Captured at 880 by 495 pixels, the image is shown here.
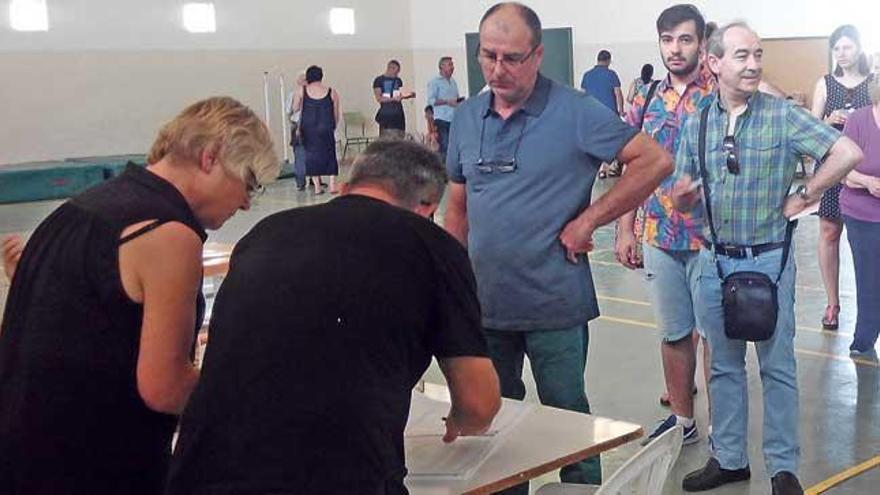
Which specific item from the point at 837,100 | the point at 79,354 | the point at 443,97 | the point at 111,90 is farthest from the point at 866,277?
the point at 111,90

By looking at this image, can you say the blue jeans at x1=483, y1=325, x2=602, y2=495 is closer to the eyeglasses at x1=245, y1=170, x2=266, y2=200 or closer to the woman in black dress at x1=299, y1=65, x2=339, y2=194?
the eyeglasses at x1=245, y1=170, x2=266, y2=200

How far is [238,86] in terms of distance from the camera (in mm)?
17734

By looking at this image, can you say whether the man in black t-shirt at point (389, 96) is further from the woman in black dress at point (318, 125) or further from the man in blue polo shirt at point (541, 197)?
the man in blue polo shirt at point (541, 197)

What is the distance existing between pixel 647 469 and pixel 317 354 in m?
0.75

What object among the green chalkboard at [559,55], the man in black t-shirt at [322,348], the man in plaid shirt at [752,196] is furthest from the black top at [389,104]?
the man in black t-shirt at [322,348]

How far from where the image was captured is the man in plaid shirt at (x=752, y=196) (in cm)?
358

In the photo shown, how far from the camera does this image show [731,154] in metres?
3.65

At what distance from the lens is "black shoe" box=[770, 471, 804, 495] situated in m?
3.73

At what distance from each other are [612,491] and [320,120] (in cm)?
1151

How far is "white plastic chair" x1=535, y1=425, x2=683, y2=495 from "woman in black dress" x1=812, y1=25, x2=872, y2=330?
4022mm

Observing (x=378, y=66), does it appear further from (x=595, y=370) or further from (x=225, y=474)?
(x=225, y=474)

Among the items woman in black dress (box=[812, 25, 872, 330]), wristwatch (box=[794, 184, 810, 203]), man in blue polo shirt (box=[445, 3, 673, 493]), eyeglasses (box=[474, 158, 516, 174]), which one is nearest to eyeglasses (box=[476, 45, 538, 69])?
man in blue polo shirt (box=[445, 3, 673, 493])

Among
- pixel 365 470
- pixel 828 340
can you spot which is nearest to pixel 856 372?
pixel 828 340

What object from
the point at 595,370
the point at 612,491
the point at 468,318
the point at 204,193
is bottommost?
the point at 595,370
